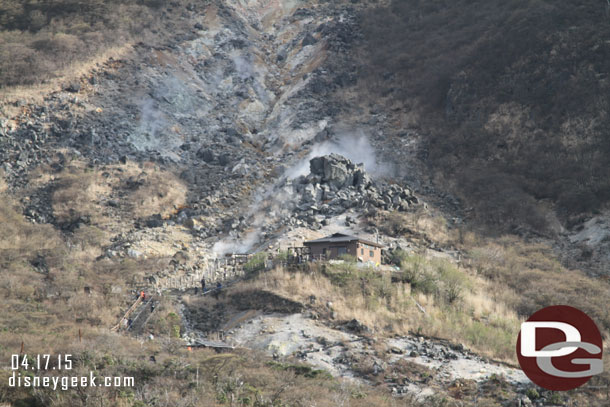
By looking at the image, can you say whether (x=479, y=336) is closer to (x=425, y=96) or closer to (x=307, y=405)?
(x=307, y=405)

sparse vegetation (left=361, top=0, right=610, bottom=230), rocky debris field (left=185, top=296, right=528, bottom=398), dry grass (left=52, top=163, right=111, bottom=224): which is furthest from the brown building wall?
dry grass (left=52, top=163, right=111, bottom=224)

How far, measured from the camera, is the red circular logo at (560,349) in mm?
22625

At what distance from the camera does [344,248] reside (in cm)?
3359

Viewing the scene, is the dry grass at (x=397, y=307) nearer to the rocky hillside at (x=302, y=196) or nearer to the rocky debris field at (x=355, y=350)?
the rocky hillside at (x=302, y=196)

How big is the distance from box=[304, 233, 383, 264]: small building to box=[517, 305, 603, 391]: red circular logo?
8898 mm

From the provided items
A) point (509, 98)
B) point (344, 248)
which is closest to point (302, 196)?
point (344, 248)

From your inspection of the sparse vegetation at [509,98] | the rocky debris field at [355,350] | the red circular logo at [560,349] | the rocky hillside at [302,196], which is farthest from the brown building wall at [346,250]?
the sparse vegetation at [509,98]

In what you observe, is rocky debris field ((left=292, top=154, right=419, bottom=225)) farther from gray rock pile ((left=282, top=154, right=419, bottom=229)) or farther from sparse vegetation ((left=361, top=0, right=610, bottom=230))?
sparse vegetation ((left=361, top=0, right=610, bottom=230))

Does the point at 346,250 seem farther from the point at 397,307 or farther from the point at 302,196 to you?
the point at 302,196

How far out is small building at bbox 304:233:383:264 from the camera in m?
33.1

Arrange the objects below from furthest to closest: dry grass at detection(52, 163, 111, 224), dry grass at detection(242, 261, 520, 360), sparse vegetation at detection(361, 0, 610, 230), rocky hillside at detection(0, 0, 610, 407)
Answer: sparse vegetation at detection(361, 0, 610, 230) < dry grass at detection(52, 163, 111, 224) < dry grass at detection(242, 261, 520, 360) < rocky hillside at detection(0, 0, 610, 407)

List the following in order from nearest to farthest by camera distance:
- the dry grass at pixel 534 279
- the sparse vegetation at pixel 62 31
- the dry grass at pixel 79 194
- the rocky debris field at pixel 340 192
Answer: the dry grass at pixel 534 279 → the rocky debris field at pixel 340 192 → the dry grass at pixel 79 194 → the sparse vegetation at pixel 62 31

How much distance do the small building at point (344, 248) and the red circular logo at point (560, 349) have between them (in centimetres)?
890

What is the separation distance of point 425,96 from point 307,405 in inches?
1833
